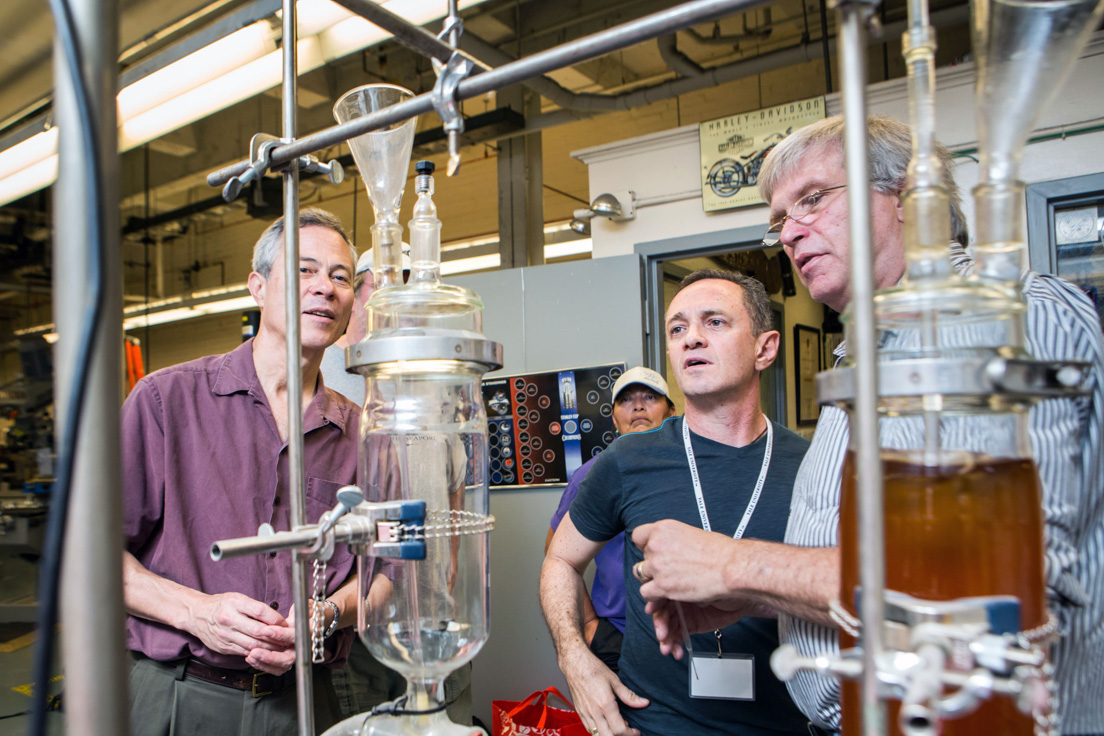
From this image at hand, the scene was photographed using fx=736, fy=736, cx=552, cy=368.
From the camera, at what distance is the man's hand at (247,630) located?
1286 mm

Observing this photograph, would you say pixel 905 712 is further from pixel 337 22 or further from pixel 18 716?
pixel 18 716

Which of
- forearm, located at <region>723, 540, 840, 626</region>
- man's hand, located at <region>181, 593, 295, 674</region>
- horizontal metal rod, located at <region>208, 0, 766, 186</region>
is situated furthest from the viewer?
man's hand, located at <region>181, 593, 295, 674</region>

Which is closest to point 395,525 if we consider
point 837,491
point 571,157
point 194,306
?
point 837,491

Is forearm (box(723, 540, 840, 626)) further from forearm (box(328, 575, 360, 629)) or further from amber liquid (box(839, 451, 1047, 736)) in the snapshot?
forearm (box(328, 575, 360, 629))

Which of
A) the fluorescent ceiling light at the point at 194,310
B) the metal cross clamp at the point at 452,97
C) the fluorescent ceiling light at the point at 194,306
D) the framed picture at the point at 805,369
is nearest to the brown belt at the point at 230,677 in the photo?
the metal cross clamp at the point at 452,97

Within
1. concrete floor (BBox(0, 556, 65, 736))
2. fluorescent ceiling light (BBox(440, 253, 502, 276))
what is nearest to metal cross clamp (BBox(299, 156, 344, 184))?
concrete floor (BBox(0, 556, 65, 736))

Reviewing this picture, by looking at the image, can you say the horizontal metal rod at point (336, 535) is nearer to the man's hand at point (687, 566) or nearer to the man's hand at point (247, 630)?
the man's hand at point (687, 566)

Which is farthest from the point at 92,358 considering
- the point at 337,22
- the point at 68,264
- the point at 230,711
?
the point at 337,22

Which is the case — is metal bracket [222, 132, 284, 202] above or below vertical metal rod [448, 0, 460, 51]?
below

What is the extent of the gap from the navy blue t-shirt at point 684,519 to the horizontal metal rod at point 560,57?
1.31 metres

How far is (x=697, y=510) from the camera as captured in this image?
1769 mm

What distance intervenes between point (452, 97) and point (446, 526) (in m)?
0.38

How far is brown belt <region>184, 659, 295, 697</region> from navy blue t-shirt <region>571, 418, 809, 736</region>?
0.81 m

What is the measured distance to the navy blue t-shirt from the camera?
5.10ft
